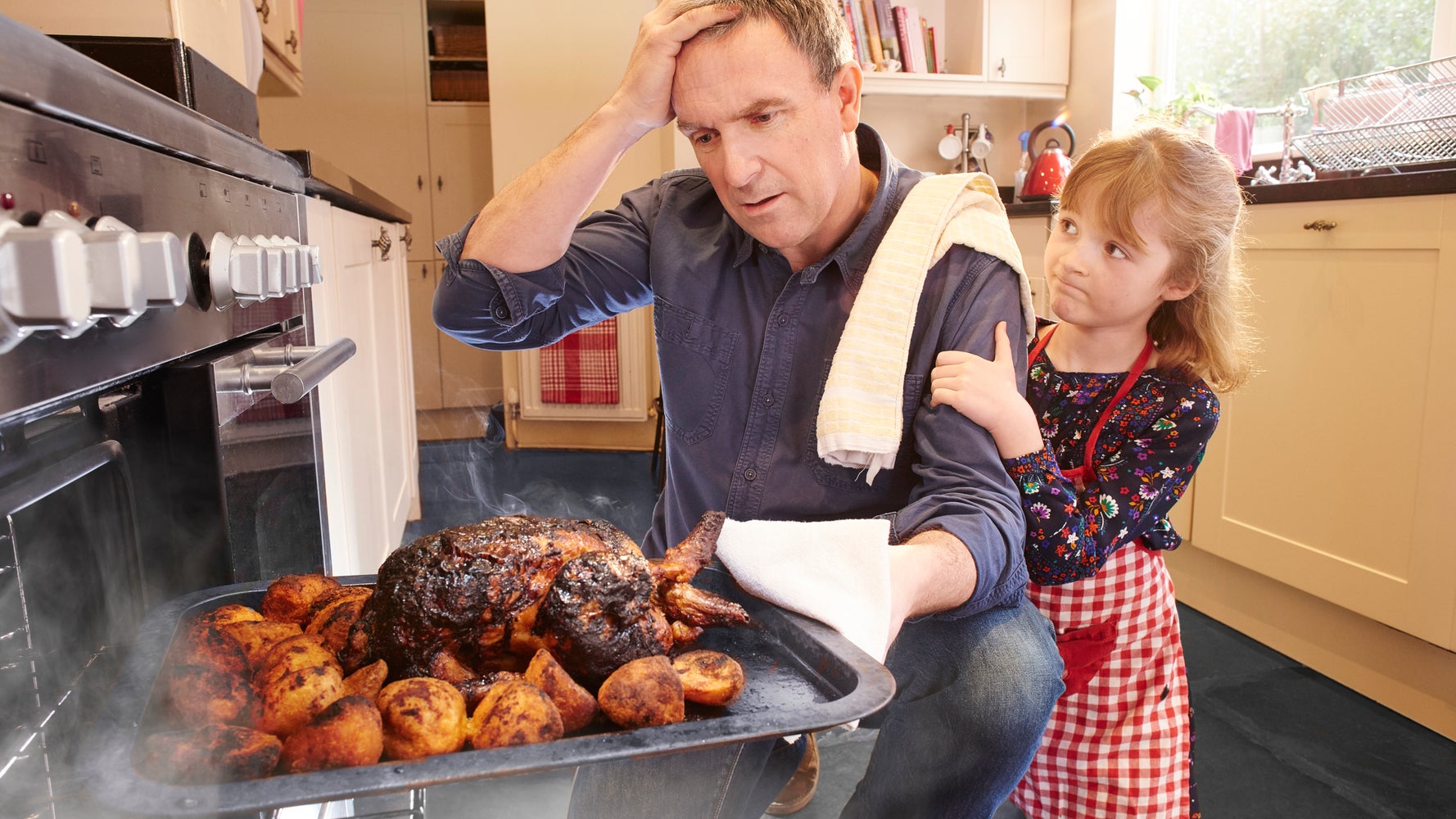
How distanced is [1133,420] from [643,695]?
1100 millimetres

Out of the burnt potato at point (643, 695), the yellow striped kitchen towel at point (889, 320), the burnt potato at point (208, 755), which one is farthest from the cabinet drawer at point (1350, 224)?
the burnt potato at point (208, 755)

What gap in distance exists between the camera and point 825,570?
72 centimetres

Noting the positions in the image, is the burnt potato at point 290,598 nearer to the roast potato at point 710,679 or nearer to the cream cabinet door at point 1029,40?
the roast potato at point 710,679

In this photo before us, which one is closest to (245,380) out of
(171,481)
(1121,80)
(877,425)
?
(171,481)

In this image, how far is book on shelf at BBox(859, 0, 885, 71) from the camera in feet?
12.3

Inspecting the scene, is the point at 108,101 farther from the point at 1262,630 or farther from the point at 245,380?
the point at 1262,630

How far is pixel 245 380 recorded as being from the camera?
89 centimetres

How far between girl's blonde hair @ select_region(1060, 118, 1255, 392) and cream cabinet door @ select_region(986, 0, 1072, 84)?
244 cm

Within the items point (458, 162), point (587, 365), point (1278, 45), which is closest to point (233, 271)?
point (1278, 45)

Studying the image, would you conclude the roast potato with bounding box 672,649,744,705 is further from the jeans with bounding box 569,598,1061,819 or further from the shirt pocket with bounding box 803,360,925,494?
the shirt pocket with bounding box 803,360,925,494

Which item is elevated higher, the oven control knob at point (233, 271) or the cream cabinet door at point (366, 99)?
the cream cabinet door at point (366, 99)

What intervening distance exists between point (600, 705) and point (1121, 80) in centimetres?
358

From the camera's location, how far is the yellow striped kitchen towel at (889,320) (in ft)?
3.63

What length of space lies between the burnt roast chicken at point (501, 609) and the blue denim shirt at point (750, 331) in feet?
1.39
